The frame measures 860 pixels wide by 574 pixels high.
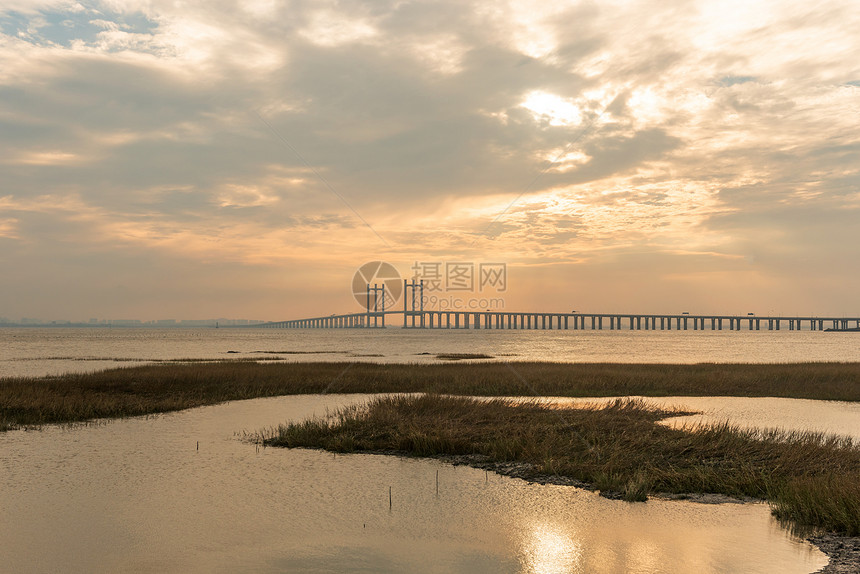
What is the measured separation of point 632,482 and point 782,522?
307cm

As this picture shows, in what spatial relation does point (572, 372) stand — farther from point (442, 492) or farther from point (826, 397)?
point (442, 492)

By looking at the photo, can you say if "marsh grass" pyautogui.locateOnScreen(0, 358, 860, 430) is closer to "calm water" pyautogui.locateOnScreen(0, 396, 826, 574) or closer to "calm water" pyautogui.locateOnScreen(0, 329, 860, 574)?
"calm water" pyautogui.locateOnScreen(0, 329, 860, 574)

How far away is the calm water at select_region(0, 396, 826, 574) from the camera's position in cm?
1055

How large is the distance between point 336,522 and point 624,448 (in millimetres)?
8768

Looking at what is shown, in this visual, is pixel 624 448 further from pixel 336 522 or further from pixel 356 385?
pixel 356 385

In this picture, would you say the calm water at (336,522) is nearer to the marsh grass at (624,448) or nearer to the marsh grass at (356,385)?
the marsh grass at (624,448)

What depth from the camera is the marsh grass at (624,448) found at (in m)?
13.5

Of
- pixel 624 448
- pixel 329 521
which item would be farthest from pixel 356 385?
pixel 329 521

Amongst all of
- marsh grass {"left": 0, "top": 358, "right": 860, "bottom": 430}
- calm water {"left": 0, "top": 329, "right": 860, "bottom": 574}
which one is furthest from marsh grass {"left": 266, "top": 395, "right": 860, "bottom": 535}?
marsh grass {"left": 0, "top": 358, "right": 860, "bottom": 430}

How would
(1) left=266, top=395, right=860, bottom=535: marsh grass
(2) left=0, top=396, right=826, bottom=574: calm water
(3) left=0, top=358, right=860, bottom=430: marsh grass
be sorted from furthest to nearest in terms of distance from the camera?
1. (3) left=0, top=358, right=860, bottom=430: marsh grass
2. (1) left=266, top=395, right=860, bottom=535: marsh grass
3. (2) left=0, top=396, right=826, bottom=574: calm water

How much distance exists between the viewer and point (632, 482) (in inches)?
563

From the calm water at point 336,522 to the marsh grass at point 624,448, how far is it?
0.91m

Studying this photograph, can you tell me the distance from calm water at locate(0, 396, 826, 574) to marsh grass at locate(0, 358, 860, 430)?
1039cm

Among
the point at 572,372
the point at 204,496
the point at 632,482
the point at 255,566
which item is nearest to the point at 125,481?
the point at 204,496
